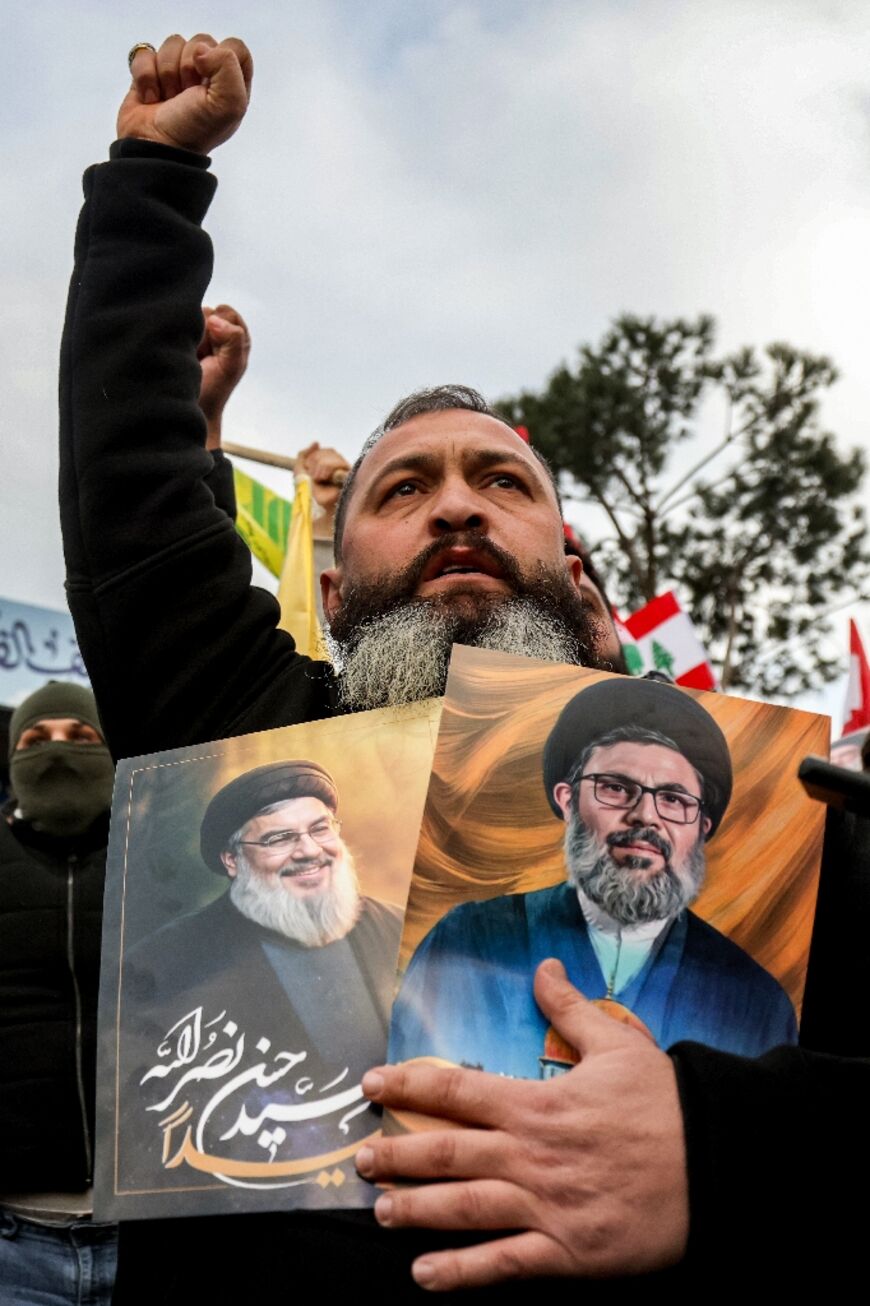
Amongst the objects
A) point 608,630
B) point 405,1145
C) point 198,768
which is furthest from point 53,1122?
point 405,1145

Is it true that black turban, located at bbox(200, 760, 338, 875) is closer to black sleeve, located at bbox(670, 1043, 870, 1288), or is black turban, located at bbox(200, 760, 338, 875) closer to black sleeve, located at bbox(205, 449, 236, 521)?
black sleeve, located at bbox(670, 1043, 870, 1288)

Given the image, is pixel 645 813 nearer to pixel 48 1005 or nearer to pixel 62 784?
pixel 48 1005

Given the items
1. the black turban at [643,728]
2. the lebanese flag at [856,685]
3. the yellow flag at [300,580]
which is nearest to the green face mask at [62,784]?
the yellow flag at [300,580]

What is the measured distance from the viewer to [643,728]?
1270 mm

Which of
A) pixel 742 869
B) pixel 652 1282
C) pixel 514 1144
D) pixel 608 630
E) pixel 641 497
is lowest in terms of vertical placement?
pixel 652 1282

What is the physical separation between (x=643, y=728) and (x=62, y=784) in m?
2.55

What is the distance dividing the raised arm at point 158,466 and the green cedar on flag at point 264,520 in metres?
4.05

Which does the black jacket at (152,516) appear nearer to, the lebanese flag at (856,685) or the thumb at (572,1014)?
the thumb at (572,1014)

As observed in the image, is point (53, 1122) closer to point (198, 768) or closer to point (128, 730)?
point (128, 730)

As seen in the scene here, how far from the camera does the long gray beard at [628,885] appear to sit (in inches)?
47.8

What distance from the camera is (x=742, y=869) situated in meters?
1.25

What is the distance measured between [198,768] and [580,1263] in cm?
60

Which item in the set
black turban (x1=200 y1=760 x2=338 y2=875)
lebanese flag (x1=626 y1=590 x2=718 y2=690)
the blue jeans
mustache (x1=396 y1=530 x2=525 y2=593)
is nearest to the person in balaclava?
the blue jeans

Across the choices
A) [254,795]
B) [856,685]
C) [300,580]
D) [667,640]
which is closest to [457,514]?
[254,795]
